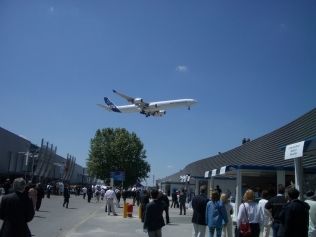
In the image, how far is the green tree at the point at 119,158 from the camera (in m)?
87.3

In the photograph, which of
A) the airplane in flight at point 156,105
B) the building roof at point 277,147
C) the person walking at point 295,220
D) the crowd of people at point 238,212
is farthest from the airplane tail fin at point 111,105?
the person walking at point 295,220

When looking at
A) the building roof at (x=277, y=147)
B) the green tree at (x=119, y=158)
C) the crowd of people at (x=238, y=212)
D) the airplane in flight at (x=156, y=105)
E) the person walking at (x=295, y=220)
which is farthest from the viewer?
the green tree at (x=119, y=158)

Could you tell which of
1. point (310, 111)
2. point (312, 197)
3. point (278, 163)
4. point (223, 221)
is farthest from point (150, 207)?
point (278, 163)

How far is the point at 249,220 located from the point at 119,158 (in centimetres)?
7803

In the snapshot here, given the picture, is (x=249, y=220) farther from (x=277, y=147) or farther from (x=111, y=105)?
(x=111, y=105)

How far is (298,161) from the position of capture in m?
15.0

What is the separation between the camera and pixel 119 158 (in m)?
87.8

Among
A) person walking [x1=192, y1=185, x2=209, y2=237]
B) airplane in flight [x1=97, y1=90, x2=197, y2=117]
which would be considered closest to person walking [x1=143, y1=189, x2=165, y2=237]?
person walking [x1=192, y1=185, x2=209, y2=237]

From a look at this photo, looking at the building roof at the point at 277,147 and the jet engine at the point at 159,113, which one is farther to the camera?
the jet engine at the point at 159,113

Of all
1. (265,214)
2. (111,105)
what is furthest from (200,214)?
(111,105)

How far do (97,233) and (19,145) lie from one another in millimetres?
52344

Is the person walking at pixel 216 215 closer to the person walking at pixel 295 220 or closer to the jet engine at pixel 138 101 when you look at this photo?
the person walking at pixel 295 220

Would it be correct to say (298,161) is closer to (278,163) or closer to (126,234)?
(126,234)

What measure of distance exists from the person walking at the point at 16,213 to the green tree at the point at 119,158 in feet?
260
